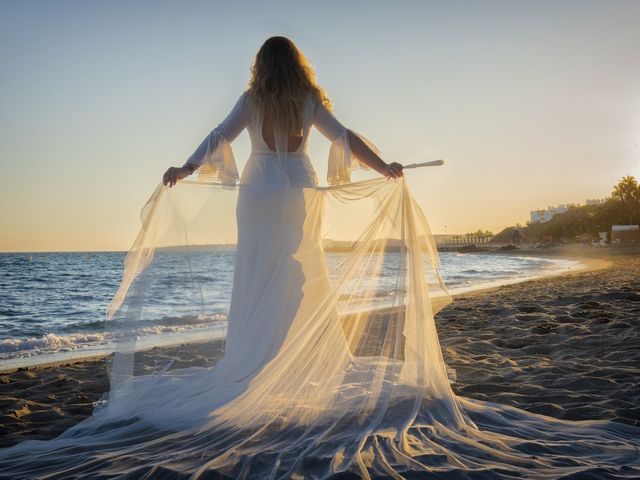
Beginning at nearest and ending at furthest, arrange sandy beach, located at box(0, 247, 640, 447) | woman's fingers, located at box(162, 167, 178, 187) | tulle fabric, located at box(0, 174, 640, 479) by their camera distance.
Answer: tulle fabric, located at box(0, 174, 640, 479), sandy beach, located at box(0, 247, 640, 447), woman's fingers, located at box(162, 167, 178, 187)

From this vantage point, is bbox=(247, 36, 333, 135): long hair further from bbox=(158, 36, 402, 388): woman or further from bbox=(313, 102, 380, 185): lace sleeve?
bbox=(313, 102, 380, 185): lace sleeve

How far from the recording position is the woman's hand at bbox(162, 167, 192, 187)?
3.98 metres

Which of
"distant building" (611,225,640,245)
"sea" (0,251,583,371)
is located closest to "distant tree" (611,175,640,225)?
"distant building" (611,225,640,245)

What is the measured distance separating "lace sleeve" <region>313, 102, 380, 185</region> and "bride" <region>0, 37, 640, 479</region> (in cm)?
1

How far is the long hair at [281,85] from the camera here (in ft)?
12.7

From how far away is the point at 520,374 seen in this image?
14.9ft

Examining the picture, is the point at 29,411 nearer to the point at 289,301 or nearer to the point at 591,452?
the point at 289,301

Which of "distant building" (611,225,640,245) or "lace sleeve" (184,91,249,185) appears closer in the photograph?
"lace sleeve" (184,91,249,185)

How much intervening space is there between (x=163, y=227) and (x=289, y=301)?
1.13 m

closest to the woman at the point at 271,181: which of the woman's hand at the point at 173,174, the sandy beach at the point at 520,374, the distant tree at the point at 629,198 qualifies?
the woman's hand at the point at 173,174

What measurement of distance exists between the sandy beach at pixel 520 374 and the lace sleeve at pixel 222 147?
53.3 inches

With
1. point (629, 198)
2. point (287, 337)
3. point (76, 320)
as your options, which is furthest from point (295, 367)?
point (629, 198)

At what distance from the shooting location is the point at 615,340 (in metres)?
5.40

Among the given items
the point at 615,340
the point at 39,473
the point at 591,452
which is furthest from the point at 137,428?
the point at 615,340
